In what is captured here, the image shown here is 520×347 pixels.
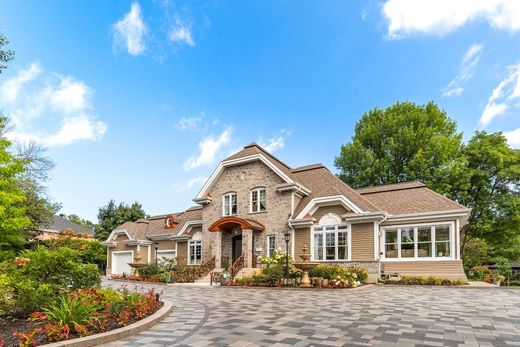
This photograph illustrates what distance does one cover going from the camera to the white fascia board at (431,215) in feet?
56.3

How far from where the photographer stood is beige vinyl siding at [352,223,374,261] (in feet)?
60.7

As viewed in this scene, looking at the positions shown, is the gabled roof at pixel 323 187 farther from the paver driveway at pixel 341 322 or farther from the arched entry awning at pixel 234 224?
the paver driveway at pixel 341 322

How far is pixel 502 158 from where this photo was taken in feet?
88.1

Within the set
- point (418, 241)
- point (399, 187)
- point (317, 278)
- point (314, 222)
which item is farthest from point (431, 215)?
point (317, 278)

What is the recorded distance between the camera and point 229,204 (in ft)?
79.5

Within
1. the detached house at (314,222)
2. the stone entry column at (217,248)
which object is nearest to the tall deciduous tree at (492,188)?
the detached house at (314,222)

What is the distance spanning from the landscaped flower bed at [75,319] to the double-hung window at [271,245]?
533 inches

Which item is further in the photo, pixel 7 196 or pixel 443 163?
pixel 443 163

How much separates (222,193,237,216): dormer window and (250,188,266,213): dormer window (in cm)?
147

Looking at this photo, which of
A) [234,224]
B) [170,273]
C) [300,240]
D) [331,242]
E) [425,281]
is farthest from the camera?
[234,224]

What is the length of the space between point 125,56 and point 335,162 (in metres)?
24.5

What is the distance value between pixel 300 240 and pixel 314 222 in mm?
1505

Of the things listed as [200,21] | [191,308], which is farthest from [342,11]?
[191,308]

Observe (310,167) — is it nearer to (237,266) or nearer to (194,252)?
(237,266)
